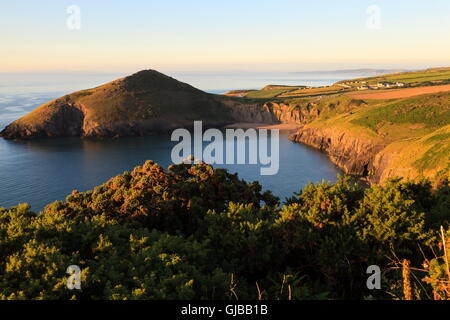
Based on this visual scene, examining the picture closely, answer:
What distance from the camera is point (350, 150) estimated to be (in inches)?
4163

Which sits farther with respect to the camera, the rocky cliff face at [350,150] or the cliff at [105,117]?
the cliff at [105,117]

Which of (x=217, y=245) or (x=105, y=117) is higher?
(x=105, y=117)

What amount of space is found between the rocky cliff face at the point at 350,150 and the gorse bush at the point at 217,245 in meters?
59.1

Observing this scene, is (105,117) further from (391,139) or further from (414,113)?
(414,113)

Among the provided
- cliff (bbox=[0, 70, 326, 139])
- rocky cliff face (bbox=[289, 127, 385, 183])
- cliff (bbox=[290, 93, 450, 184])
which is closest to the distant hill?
cliff (bbox=[0, 70, 326, 139])

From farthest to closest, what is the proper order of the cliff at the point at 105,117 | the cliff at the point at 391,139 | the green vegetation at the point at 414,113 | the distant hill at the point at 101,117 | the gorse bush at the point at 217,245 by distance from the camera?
the cliff at the point at 105,117 → the distant hill at the point at 101,117 → the green vegetation at the point at 414,113 → the cliff at the point at 391,139 → the gorse bush at the point at 217,245

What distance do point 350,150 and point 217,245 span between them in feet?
301

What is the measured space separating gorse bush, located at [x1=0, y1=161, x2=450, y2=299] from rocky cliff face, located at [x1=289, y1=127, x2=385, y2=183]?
5907 cm

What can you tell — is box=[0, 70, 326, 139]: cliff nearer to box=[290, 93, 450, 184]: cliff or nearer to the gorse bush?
box=[290, 93, 450, 184]: cliff

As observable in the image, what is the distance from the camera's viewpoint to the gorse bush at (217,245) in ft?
Answer: 51.7

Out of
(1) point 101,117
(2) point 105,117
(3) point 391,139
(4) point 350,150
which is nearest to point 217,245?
(3) point 391,139

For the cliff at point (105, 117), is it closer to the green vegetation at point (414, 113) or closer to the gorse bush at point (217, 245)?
the green vegetation at point (414, 113)

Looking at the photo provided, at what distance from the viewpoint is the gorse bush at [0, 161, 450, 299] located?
15.8m

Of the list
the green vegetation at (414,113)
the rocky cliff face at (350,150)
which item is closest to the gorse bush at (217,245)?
the rocky cliff face at (350,150)
